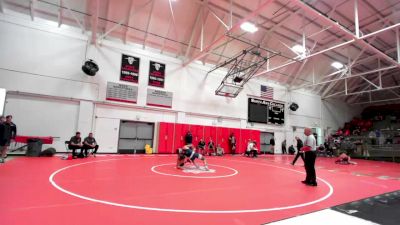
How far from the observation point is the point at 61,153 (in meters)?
11.3

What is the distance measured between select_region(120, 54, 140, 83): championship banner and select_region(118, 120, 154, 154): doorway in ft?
9.05

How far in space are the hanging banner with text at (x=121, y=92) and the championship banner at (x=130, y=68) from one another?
512 millimetres

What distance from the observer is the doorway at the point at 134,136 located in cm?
1335

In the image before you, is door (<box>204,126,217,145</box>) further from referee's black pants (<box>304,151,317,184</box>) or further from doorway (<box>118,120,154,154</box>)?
referee's black pants (<box>304,151,317,184</box>)

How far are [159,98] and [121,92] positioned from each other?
2.44 metres

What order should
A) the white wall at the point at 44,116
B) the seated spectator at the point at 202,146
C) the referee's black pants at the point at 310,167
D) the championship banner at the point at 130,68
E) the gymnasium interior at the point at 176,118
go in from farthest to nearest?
the seated spectator at the point at 202,146 → the championship banner at the point at 130,68 → the white wall at the point at 44,116 → the referee's black pants at the point at 310,167 → the gymnasium interior at the point at 176,118

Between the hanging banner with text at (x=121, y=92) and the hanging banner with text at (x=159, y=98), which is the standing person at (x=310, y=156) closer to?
the hanging banner with text at (x=159, y=98)

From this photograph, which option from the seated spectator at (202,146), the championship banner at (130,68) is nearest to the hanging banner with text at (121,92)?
the championship banner at (130,68)

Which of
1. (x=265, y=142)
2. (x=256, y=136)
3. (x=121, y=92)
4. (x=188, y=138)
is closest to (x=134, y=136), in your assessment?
(x=121, y=92)

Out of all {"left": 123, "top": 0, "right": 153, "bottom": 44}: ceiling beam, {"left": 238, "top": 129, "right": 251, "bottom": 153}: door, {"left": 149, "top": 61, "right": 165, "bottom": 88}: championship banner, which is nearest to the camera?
{"left": 123, "top": 0, "right": 153, "bottom": 44}: ceiling beam

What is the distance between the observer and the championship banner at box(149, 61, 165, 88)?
14117 mm

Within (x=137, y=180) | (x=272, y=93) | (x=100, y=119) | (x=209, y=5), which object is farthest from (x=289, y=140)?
(x=137, y=180)

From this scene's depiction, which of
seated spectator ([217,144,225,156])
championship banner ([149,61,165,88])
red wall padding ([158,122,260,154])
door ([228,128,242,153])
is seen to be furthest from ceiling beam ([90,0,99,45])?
door ([228,128,242,153])

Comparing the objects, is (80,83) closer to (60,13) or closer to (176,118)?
(60,13)
